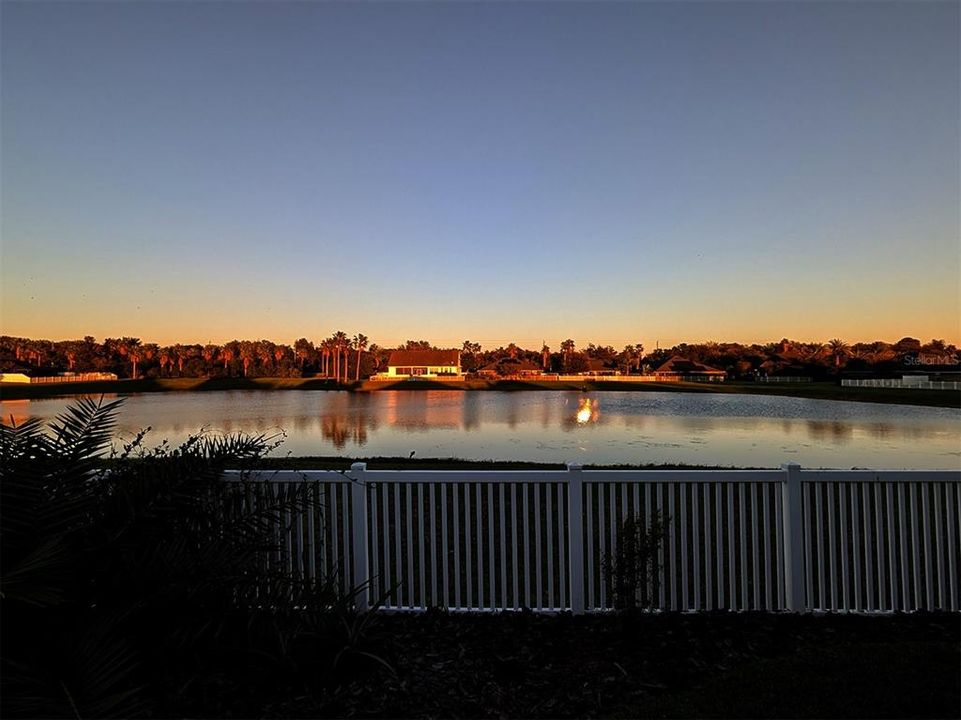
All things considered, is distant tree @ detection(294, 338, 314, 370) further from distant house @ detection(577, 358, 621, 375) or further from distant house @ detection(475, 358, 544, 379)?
distant house @ detection(577, 358, 621, 375)

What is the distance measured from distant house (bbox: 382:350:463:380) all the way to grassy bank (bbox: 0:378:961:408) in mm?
6121

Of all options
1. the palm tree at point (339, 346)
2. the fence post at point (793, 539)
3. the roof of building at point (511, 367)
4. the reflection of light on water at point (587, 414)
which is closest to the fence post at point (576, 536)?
the fence post at point (793, 539)

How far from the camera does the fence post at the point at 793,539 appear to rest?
4.04 metres

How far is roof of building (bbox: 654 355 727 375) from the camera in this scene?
81.5 metres

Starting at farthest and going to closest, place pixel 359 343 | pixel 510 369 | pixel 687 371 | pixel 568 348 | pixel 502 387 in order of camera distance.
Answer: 1. pixel 568 348
2. pixel 359 343
3. pixel 510 369
4. pixel 687 371
5. pixel 502 387

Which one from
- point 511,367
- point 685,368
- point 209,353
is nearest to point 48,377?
point 209,353

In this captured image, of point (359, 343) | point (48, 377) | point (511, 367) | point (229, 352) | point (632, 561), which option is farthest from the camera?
point (359, 343)

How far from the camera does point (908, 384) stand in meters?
45.8

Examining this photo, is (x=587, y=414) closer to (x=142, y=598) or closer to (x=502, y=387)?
(x=142, y=598)

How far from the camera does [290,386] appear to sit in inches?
2781

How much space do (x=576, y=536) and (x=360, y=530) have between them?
1605mm

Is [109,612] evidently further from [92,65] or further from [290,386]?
[290,386]

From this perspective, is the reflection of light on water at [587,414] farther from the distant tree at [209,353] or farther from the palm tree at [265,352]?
the distant tree at [209,353]

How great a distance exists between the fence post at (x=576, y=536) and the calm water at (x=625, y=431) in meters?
8.22
